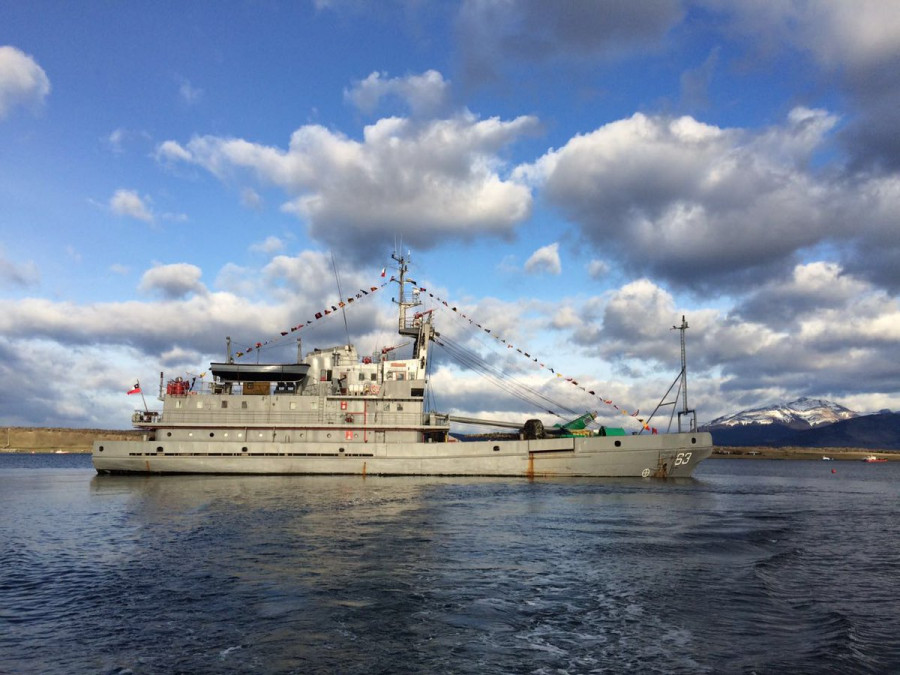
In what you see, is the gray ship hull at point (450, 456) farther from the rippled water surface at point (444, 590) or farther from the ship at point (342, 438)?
the rippled water surface at point (444, 590)

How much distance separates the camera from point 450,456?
41500 millimetres

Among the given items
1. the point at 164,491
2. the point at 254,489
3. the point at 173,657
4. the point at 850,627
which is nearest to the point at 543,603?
the point at 850,627

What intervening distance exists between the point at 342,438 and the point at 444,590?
29633 mm

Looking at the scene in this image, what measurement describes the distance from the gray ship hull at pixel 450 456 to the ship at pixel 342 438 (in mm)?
71

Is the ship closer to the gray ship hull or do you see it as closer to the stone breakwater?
the gray ship hull

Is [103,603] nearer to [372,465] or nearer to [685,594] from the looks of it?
[685,594]

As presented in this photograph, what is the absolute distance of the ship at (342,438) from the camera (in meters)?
41.3

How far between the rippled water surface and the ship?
14.1 m

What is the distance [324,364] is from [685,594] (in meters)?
34.1

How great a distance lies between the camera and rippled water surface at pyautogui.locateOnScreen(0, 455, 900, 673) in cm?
964

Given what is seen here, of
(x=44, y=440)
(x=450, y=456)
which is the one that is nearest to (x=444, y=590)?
(x=450, y=456)

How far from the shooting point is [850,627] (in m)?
11.1

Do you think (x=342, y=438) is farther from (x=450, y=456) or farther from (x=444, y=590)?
(x=444, y=590)

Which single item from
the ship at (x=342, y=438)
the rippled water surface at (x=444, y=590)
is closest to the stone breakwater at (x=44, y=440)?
the ship at (x=342, y=438)
